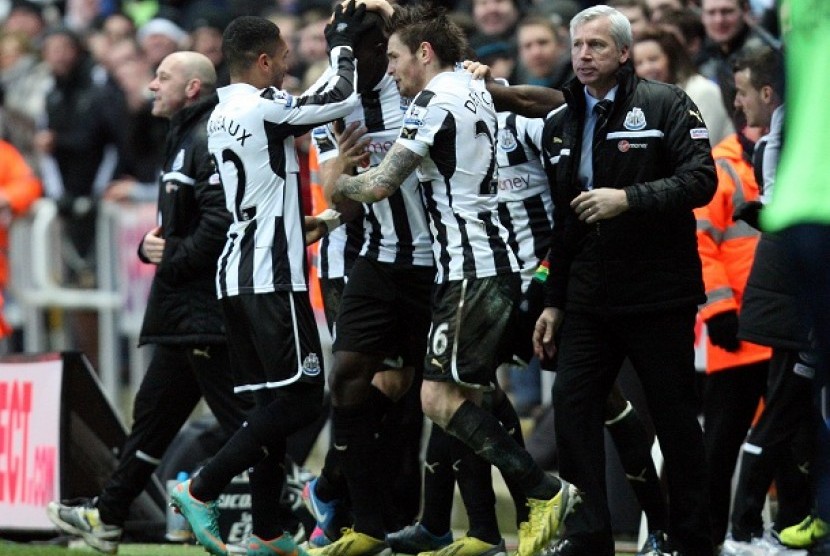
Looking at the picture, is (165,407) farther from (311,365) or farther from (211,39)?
(211,39)

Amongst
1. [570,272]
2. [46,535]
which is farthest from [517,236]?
[46,535]

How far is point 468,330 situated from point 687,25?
4.07 m

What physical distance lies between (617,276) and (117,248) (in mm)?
7142

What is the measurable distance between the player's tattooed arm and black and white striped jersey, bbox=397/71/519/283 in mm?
48

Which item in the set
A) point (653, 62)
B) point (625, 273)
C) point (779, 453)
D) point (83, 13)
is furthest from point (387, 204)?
point (83, 13)

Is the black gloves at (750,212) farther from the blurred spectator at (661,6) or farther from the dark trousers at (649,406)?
the blurred spectator at (661,6)

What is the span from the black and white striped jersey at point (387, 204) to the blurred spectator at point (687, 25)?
8.77 feet

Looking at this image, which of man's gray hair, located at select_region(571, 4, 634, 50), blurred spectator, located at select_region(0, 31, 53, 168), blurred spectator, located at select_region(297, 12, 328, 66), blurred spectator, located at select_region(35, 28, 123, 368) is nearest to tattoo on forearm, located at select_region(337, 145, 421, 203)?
man's gray hair, located at select_region(571, 4, 634, 50)

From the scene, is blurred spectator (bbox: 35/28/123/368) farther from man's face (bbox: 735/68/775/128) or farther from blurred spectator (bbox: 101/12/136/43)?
A: man's face (bbox: 735/68/775/128)

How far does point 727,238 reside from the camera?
908 cm

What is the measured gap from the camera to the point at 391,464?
891cm

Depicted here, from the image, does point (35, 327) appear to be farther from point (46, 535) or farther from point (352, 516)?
point (352, 516)

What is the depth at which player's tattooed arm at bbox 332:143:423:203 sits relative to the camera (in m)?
7.40

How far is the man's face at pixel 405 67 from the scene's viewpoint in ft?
25.4
